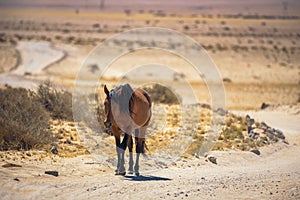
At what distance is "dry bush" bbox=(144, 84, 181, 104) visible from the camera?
2530 centimetres

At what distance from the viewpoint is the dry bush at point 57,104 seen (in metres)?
18.2

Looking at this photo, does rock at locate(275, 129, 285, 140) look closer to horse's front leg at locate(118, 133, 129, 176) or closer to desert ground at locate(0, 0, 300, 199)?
desert ground at locate(0, 0, 300, 199)

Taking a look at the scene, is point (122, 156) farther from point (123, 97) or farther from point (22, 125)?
point (22, 125)

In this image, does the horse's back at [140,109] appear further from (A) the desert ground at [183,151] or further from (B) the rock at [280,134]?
(B) the rock at [280,134]

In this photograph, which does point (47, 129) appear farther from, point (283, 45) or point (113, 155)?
point (283, 45)

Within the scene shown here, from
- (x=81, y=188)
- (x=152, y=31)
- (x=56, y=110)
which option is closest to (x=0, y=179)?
(x=81, y=188)

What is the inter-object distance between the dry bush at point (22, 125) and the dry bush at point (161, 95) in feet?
30.8

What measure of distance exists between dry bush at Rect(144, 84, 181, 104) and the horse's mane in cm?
1373

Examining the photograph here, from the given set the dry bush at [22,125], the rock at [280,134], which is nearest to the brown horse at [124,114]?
the dry bush at [22,125]

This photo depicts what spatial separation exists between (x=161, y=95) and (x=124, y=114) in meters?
14.7

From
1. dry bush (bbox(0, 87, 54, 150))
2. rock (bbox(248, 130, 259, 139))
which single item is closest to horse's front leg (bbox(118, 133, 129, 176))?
dry bush (bbox(0, 87, 54, 150))

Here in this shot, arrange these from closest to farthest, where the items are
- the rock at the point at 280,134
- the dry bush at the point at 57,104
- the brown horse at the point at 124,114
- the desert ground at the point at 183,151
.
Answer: the desert ground at the point at 183,151, the brown horse at the point at 124,114, the rock at the point at 280,134, the dry bush at the point at 57,104

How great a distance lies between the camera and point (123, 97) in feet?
36.3

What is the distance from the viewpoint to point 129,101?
1125cm
